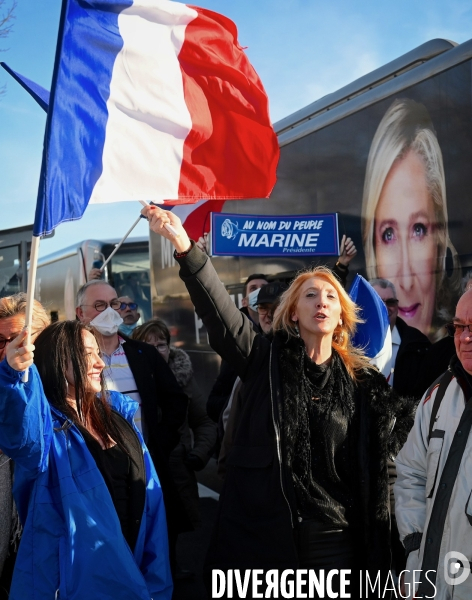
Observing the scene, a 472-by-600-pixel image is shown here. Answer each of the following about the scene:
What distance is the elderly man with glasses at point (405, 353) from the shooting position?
5008 millimetres

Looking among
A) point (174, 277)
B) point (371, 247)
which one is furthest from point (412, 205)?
point (174, 277)

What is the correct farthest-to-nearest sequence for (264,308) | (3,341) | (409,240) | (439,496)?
(264,308) → (409,240) → (3,341) → (439,496)

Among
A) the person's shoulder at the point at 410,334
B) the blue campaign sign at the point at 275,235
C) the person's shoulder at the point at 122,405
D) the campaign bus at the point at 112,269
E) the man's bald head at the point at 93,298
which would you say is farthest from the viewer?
the campaign bus at the point at 112,269

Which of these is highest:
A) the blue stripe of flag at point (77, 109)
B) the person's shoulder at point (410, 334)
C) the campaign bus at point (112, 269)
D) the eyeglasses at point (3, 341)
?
the campaign bus at point (112, 269)

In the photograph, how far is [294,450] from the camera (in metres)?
2.86

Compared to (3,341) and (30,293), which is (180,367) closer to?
(3,341)

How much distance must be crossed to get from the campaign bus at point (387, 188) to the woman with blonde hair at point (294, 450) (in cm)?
214

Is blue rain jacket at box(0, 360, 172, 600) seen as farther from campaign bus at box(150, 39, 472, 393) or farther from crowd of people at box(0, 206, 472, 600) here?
campaign bus at box(150, 39, 472, 393)

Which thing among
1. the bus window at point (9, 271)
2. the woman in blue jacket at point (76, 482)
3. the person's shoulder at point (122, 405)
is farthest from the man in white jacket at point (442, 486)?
the bus window at point (9, 271)

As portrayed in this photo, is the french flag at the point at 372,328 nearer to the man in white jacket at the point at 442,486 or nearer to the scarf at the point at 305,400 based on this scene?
the scarf at the point at 305,400

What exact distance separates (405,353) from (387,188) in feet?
4.34

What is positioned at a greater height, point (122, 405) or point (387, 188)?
point (387, 188)

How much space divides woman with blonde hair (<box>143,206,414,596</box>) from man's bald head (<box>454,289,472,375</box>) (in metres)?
0.51

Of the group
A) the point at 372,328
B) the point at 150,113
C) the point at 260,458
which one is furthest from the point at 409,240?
the point at 260,458
